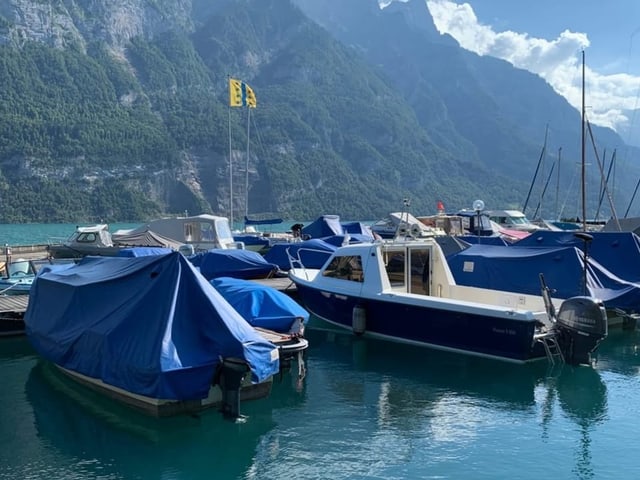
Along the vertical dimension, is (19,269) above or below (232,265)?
above

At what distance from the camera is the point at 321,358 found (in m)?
16.4

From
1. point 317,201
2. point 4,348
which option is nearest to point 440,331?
point 4,348

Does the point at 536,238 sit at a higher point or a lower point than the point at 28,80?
lower

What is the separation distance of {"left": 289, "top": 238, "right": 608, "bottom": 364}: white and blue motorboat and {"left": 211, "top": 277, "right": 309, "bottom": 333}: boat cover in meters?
3.47

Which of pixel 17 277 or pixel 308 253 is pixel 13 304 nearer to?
pixel 17 277

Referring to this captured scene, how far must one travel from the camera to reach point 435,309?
15953mm

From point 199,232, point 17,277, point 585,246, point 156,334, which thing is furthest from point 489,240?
point 156,334

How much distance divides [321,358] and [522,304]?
5.64 meters

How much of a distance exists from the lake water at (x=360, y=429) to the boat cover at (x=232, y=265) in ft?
29.9

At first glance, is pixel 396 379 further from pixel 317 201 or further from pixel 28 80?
pixel 28 80

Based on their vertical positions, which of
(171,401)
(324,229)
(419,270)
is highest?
(324,229)

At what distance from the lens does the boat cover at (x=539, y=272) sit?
60.4 ft

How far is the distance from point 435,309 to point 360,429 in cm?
567

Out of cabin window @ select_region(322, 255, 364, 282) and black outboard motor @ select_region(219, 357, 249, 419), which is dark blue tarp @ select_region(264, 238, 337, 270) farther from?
black outboard motor @ select_region(219, 357, 249, 419)
